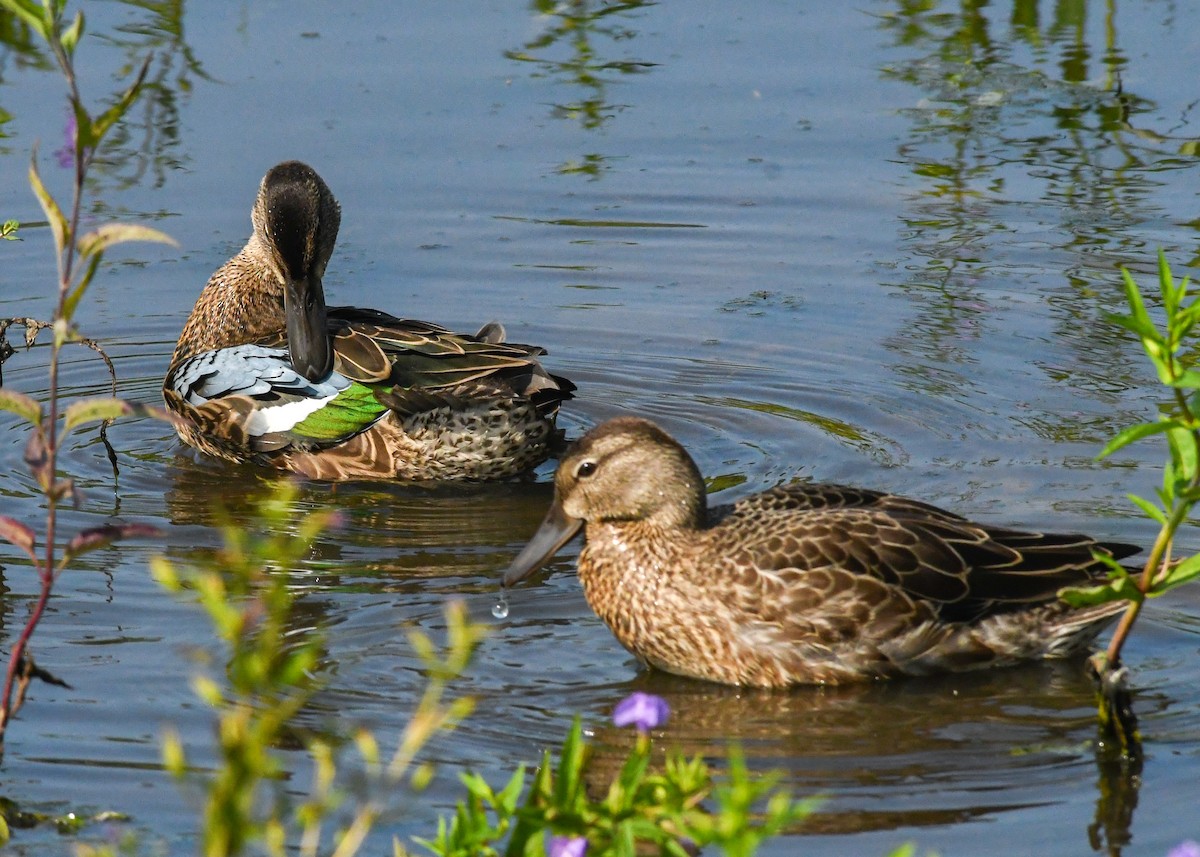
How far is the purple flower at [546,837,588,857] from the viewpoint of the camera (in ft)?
10.6

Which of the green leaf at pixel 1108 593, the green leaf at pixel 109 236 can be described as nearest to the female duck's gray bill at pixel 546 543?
the green leaf at pixel 1108 593

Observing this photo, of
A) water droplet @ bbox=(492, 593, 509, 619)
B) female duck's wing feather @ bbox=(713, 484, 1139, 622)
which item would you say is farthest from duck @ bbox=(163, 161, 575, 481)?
female duck's wing feather @ bbox=(713, 484, 1139, 622)

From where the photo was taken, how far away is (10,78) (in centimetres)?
1090

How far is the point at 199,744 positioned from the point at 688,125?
21.3ft

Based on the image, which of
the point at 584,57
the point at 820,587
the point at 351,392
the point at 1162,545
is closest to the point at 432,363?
the point at 351,392

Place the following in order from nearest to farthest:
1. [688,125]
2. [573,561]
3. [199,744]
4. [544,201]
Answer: [199,744] → [573,561] → [544,201] → [688,125]

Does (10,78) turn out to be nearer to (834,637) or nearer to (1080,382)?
(1080,382)

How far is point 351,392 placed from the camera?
769cm

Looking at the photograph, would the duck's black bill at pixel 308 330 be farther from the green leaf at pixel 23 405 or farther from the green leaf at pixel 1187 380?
the green leaf at pixel 1187 380

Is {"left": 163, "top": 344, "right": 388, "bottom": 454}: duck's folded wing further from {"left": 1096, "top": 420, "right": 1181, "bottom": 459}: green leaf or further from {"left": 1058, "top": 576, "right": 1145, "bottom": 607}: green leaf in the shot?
{"left": 1096, "top": 420, "right": 1181, "bottom": 459}: green leaf

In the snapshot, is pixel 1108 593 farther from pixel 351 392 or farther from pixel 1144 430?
pixel 351 392

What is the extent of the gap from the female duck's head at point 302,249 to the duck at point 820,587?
7.08 ft

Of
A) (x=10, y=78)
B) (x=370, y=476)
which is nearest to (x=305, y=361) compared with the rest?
(x=370, y=476)

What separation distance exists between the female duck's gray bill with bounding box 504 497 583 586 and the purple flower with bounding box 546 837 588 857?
2.66 metres
